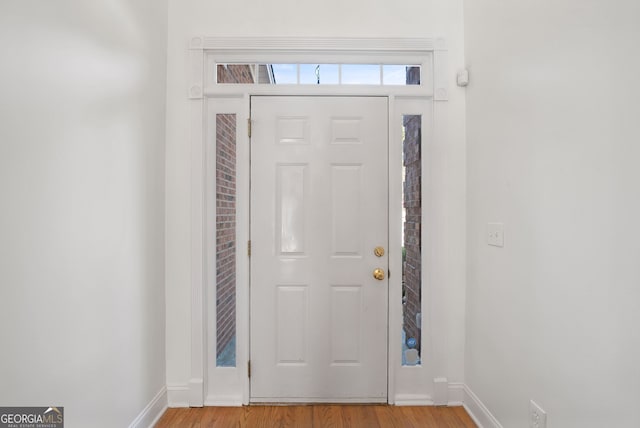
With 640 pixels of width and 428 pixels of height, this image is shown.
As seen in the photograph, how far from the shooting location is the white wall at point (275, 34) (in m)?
2.22

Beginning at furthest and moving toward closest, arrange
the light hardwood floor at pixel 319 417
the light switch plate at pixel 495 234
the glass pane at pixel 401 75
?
the glass pane at pixel 401 75 < the light hardwood floor at pixel 319 417 < the light switch plate at pixel 495 234

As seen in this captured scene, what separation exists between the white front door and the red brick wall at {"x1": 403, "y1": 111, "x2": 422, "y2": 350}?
0.49ft

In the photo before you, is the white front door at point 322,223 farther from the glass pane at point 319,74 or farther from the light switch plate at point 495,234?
the light switch plate at point 495,234

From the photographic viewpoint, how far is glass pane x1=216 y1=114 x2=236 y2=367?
225 cm

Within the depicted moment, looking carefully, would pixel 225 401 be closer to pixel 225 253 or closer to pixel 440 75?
pixel 225 253

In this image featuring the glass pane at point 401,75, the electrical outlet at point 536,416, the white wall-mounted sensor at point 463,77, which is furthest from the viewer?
the glass pane at point 401,75

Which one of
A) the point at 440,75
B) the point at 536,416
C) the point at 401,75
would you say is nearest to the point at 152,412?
the point at 536,416

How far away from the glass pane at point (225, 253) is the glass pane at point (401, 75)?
1.08 metres

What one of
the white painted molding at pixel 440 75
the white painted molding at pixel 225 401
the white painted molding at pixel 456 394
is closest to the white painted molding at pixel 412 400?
the white painted molding at pixel 456 394

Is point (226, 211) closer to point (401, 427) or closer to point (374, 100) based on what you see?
point (374, 100)

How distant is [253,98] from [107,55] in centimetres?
86

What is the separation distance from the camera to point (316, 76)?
7.48 ft

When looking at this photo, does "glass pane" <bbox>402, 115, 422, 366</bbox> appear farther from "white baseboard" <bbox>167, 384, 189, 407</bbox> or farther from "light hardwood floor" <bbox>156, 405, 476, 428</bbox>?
"white baseboard" <bbox>167, 384, 189, 407</bbox>

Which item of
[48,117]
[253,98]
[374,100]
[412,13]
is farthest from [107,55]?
[412,13]
